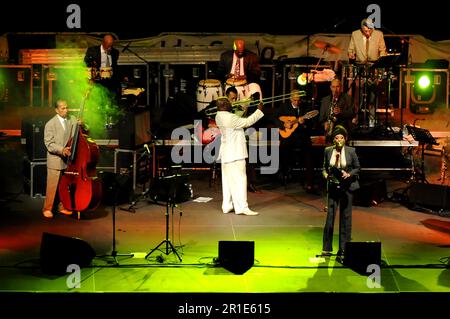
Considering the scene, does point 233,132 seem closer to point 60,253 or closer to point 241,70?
point 241,70

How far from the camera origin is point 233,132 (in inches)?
512

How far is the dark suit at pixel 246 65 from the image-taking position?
16.5 m

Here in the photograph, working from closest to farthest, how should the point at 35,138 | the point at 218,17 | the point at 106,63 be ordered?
1. the point at 35,138
2. the point at 106,63
3. the point at 218,17

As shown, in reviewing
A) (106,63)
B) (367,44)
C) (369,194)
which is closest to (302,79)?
(367,44)

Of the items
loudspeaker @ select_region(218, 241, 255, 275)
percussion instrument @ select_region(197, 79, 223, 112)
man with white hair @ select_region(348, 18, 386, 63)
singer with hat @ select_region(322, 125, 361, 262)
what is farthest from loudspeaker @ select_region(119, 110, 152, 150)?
loudspeaker @ select_region(218, 241, 255, 275)

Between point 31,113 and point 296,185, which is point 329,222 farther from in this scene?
point 31,113

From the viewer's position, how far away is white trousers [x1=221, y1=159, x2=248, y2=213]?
42.8 ft

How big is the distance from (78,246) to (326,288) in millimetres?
3275

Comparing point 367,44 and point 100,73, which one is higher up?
point 367,44

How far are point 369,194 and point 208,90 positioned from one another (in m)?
4.53

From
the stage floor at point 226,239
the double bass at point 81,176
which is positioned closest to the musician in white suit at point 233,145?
the stage floor at point 226,239

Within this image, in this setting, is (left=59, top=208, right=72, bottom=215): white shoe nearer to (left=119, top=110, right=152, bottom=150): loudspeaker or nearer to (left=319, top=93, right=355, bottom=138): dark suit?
(left=119, top=110, right=152, bottom=150): loudspeaker

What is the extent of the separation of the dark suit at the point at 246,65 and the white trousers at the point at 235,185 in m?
3.93

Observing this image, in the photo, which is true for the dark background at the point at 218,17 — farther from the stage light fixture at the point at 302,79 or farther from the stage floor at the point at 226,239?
the stage floor at the point at 226,239
